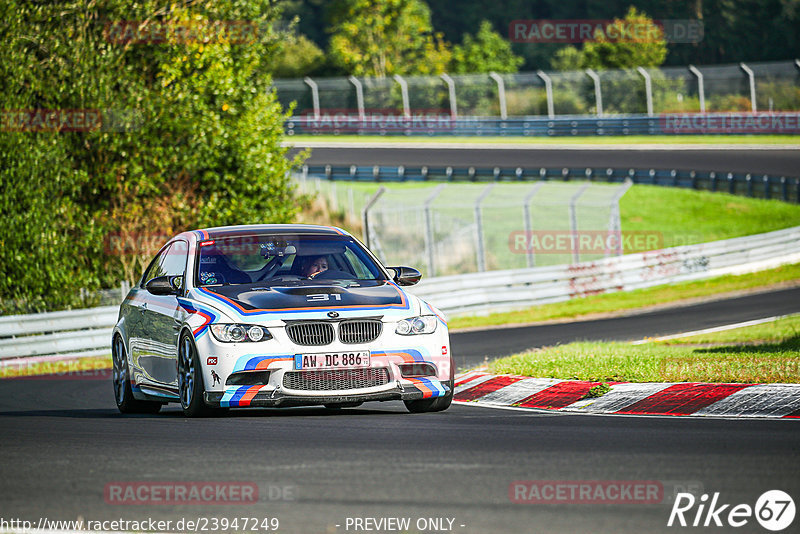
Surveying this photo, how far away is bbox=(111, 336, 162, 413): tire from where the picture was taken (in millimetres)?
11164

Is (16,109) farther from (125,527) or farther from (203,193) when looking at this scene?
(125,527)

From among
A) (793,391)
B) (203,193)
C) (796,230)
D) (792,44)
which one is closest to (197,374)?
(793,391)

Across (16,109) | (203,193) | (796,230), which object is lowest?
(796,230)

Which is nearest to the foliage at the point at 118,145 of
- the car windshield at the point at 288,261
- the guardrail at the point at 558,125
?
the car windshield at the point at 288,261

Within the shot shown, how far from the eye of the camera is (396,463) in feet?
22.6

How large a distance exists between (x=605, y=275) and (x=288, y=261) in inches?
690

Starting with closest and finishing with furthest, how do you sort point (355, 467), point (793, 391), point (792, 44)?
point (355, 467)
point (793, 391)
point (792, 44)

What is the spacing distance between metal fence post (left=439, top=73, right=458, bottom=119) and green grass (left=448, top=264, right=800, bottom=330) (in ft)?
85.9

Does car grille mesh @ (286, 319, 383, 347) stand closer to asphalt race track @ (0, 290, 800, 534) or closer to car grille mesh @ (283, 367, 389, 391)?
car grille mesh @ (283, 367, 389, 391)

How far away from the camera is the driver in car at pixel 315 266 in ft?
34.4

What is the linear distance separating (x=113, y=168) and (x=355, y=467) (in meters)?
19.6

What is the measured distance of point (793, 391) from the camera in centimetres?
918

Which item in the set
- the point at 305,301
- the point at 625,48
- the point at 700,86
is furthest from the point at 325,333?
the point at 625,48

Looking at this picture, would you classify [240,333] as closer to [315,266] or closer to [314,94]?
[315,266]
